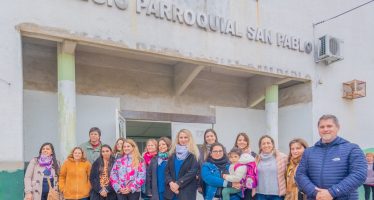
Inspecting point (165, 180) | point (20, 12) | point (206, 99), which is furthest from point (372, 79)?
point (20, 12)

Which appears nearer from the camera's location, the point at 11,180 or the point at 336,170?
the point at 336,170

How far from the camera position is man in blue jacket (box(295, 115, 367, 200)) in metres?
3.16

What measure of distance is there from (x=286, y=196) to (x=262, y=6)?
5318 millimetres

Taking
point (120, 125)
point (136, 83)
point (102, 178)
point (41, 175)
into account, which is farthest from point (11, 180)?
point (136, 83)

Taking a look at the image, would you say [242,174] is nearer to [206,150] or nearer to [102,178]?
[206,150]

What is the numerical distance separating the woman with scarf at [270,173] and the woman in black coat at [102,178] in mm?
1913

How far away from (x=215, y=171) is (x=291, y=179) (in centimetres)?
88

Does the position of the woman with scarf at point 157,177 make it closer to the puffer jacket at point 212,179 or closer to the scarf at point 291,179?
the puffer jacket at point 212,179

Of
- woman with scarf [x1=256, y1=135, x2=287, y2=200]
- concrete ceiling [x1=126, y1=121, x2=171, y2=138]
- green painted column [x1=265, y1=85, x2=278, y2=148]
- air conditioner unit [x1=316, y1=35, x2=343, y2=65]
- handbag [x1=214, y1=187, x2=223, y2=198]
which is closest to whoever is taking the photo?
woman with scarf [x1=256, y1=135, x2=287, y2=200]

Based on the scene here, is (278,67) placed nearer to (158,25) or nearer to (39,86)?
(158,25)

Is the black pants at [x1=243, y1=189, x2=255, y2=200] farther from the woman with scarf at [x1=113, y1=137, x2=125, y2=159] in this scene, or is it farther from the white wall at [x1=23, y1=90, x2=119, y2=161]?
the white wall at [x1=23, y1=90, x2=119, y2=161]

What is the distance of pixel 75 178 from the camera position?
5254 mm

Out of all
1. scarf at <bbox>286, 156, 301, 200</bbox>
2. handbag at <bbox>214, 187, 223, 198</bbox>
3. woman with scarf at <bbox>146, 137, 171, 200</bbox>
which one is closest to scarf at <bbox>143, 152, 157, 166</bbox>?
woman with scarf at <bbox>146, 137, 171, 200</bbox>

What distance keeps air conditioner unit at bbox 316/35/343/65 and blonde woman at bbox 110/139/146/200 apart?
19.5 ft
